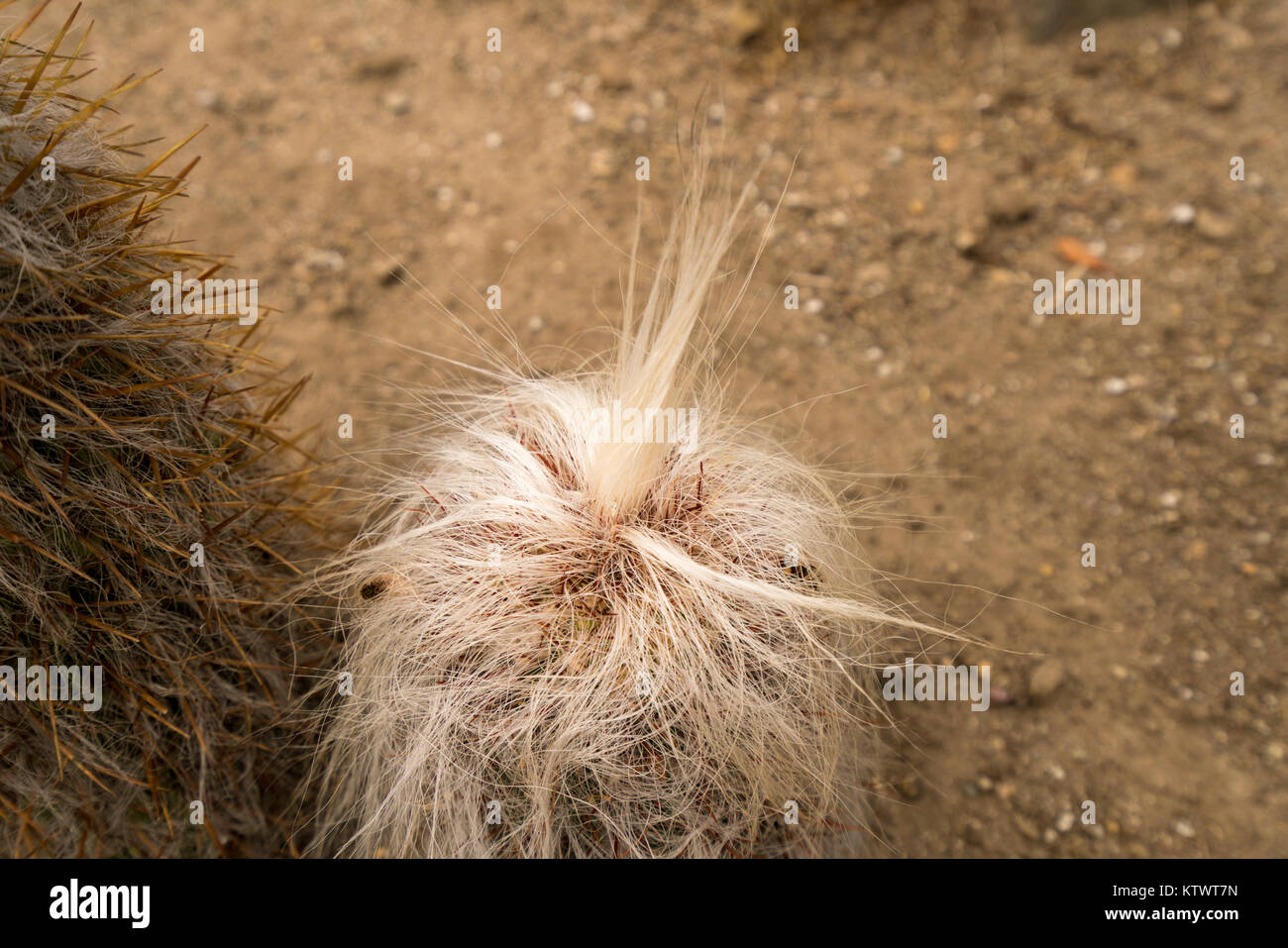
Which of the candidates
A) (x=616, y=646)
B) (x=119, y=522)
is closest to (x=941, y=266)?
(x=616, y=646)

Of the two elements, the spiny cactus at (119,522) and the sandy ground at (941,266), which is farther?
the sandy ground at (941,266)

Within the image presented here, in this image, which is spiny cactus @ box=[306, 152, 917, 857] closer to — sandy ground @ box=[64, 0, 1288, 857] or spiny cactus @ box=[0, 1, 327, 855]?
spiny cactus @ box=[0, 1, 327, 855]

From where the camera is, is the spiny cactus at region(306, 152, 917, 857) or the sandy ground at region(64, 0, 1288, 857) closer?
the spiny cactus at region(306, 152, 917, 857)

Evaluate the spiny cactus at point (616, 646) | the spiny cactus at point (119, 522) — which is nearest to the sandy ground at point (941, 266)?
the spiny cactus at point (616, 646)

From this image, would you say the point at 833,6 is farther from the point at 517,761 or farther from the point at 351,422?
the point at 517,761

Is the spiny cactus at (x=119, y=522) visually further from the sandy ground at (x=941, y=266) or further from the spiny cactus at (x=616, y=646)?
the sandy ground at (x=941, y=266)

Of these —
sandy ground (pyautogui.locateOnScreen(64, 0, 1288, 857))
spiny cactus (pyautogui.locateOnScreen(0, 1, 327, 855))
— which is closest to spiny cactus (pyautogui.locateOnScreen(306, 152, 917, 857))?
spiny cactus (pyautogui.locateOnScreen(0, 1, 327, 855))
